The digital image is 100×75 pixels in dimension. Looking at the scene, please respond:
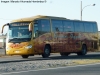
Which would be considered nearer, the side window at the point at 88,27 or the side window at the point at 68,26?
the side window at the point at 68,26

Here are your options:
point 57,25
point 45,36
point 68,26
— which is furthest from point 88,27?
point 45,36

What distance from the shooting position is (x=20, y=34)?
29297mm

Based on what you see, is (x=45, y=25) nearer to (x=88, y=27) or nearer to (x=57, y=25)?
(x=57, y=25)

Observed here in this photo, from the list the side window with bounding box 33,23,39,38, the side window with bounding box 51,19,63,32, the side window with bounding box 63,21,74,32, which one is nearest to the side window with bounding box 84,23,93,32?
the side window with bounding box 63,21,74,32

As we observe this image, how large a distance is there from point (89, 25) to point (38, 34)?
946cm

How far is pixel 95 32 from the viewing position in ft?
128

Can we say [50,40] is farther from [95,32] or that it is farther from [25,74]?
[25,74]

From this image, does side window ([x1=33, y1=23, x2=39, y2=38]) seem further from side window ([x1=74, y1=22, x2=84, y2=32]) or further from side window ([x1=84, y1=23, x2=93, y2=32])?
side window ([x1=84, y1=23, x2=93, y2=32])

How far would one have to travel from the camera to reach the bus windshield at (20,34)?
29188 mm

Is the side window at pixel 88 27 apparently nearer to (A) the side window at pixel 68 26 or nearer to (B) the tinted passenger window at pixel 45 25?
(A) the side window at pixel 68 26

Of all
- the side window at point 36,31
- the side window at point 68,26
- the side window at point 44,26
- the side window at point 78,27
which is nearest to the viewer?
the side window at point 36,31

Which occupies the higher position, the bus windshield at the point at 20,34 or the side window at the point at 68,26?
the side window at the point at 68,26

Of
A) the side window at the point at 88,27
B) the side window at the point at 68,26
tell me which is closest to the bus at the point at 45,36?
the side window at the point at 68,26

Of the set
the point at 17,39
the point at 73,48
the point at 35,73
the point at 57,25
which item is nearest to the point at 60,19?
the point at 57,25
